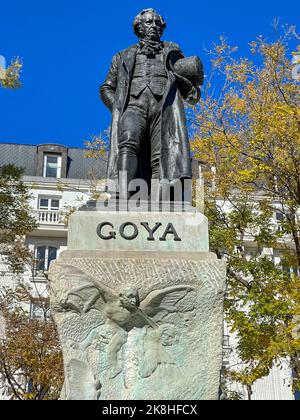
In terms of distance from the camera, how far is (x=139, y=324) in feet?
18.3

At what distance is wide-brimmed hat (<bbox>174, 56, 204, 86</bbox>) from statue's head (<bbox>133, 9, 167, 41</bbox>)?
0.44 m

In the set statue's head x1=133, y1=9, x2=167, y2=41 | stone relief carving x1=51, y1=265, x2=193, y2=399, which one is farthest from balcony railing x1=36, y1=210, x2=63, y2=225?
stone relief carving x1=51, y1=265, x2=193, y2=399

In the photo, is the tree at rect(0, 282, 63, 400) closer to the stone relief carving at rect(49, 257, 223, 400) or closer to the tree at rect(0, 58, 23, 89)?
the tree at rect(0, 58, 23, 89)

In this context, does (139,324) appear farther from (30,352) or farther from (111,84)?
(30,352)

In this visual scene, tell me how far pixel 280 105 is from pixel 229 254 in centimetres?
429

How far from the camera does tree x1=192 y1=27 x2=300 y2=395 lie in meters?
14.1

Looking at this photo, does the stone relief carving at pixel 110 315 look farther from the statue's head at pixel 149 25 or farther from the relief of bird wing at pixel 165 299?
the statue's head at pixel 149 25

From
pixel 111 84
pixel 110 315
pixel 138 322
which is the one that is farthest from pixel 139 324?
pixel 111 84

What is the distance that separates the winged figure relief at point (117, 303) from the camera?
18.0ft

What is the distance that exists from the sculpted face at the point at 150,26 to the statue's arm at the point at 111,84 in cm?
42

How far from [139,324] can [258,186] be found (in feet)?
34.9
